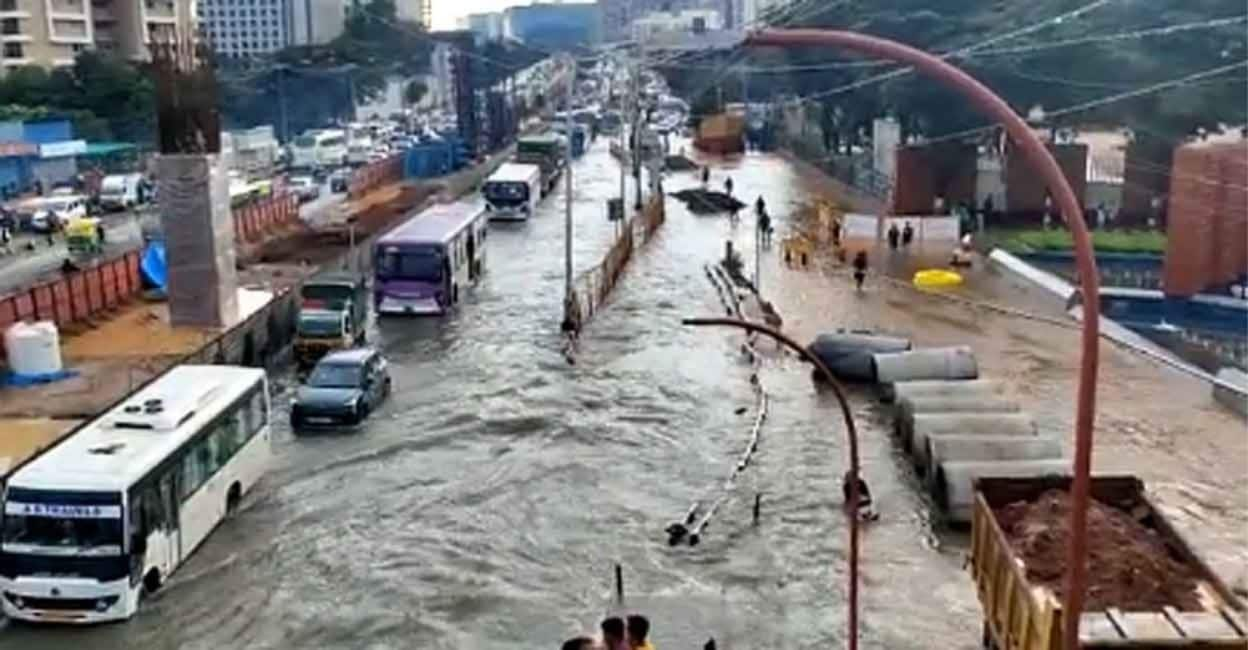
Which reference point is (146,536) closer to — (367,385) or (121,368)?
(367,385)

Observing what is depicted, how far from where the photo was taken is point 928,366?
25.3m

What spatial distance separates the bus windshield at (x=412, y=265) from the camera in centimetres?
3353

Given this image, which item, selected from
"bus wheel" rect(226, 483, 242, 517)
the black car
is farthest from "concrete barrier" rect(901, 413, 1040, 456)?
"bus wheel" rect(226, 483, 242, 517)

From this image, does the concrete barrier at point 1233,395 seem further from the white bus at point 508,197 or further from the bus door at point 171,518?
the white bus at point 508,197

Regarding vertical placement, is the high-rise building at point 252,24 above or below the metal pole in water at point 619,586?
above

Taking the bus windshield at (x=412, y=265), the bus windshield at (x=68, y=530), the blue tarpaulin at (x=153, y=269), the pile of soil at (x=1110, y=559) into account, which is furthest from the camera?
the bus windshield at (x=412, y=265)

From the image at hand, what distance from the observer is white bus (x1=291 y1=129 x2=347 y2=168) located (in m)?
76.5

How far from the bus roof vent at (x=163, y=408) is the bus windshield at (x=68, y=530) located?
1165 mm

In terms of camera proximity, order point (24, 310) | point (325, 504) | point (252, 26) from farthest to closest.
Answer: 1. point (252, 26)
2. point (24, 310)
3. point (325, 504)

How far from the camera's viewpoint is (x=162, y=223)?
28469 mm

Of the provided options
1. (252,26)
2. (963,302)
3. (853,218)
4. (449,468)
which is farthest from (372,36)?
(449,468)

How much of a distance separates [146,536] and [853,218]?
3327cm

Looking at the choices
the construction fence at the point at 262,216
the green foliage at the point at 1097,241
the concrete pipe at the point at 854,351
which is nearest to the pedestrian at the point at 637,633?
the concrete pipe at the point at 854,351

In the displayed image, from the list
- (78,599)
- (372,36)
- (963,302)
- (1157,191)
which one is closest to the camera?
(78,599)
